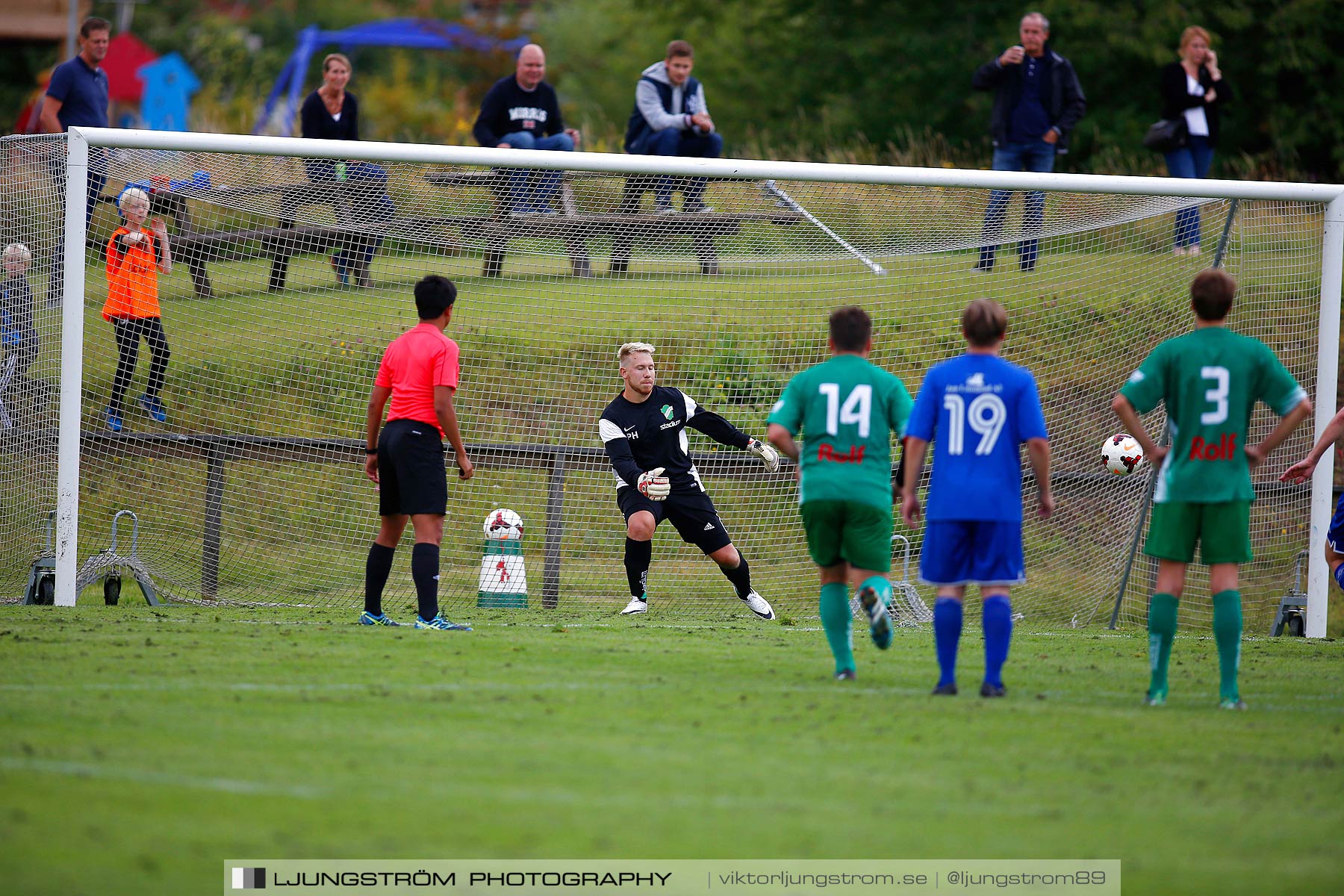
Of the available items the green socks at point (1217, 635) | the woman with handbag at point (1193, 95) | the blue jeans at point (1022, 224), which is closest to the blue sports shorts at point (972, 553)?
the green socks at point (1217, 635)

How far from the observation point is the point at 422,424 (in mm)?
8070

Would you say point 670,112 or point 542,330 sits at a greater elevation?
point 670,112

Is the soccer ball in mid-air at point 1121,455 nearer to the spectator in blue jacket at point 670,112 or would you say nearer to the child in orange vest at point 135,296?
the spectator in blue jacket at point 670,112

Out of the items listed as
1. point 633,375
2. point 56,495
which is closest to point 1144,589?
point 633,375

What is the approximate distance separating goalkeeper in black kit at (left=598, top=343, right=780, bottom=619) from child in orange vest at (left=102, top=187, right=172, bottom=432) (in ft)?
10.4

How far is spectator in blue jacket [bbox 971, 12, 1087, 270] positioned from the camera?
Result: 45.2ft

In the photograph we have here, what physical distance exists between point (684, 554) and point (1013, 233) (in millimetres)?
3876

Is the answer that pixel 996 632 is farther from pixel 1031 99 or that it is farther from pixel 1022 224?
pixel 1031 99

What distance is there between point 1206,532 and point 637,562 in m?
4.51

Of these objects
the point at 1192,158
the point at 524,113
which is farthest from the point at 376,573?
the point at 1192,158

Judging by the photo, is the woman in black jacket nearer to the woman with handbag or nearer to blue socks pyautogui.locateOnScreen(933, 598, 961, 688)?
blue socks pyautogui.locateOnScreen(933, 598, 961, 688)

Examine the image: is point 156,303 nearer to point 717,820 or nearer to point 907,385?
point 907,385

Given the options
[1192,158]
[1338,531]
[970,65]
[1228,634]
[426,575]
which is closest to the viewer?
[1228,634]

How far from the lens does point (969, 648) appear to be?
8453mm
